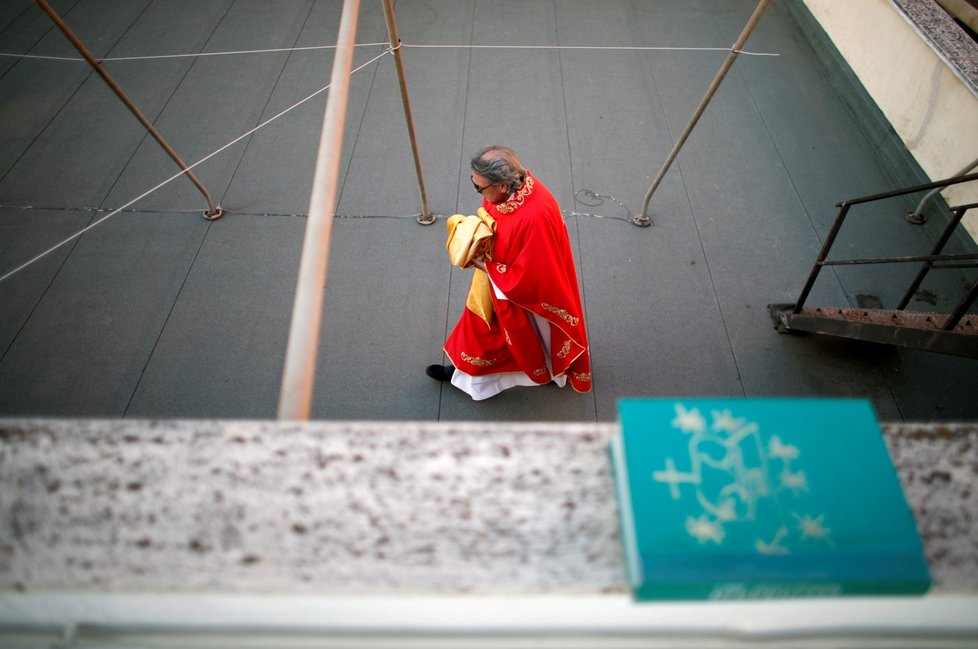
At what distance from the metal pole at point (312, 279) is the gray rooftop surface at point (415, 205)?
1.40 meters

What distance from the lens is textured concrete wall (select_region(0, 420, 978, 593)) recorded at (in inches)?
25.1

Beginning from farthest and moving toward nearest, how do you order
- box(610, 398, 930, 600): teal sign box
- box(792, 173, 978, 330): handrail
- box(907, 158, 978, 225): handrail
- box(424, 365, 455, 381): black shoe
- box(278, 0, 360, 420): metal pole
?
box(907, 158, 978, 225): handrail
box(424, 365, 455, 381): black shoe
box(792, 173, 978, 330): handrail
box(278, 0, 360, 420): metal pole
box(610, 398, 930, 600): teal sign box

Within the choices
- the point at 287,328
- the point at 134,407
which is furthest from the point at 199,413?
the point at 287,328

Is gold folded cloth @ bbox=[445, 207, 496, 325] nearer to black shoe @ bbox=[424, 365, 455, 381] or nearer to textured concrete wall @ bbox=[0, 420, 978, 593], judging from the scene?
black shoe @ bbox=[424, 365, 455, 381]

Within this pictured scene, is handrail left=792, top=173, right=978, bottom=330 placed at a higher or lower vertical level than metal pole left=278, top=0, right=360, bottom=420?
lower

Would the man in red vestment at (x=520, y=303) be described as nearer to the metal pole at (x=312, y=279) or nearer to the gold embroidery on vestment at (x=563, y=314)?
the gold embroidery on vestment at (x=563, y=314)

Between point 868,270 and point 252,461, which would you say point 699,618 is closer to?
point 252,461

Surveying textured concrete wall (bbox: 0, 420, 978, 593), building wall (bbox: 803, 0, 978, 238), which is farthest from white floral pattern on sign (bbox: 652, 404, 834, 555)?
building wall (bbox: 803, 0, 978, 238)

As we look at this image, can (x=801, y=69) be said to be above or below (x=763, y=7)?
below

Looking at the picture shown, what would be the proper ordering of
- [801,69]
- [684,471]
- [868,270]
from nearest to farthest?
1. [684,471]
2. [868,270]
3. [801,69]

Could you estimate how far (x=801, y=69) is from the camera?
3891 millimetres

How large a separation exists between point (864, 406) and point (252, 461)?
2.56 ft

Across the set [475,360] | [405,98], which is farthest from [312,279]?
[405,98]

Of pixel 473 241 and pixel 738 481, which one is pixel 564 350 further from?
pixel 738 481
